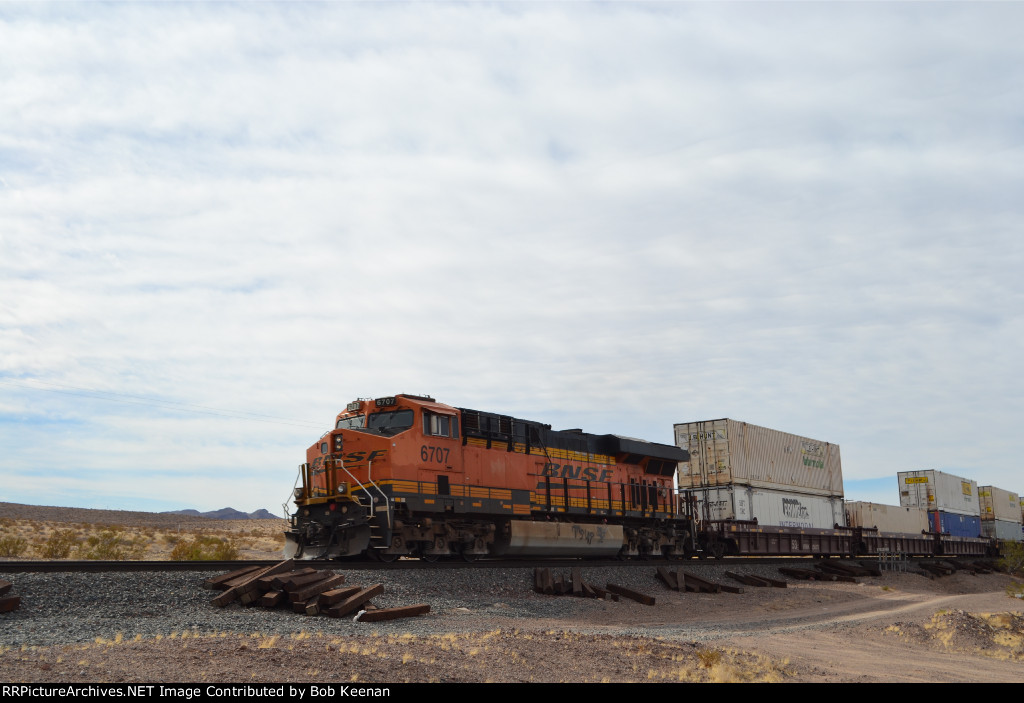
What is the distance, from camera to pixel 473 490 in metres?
18.5

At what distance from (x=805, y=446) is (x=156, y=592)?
2795 cm

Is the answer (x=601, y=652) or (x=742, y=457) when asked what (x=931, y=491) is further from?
(x=601, y=652)

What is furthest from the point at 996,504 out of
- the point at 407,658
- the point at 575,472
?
the point at 407,658

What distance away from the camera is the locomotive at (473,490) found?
1667 cm

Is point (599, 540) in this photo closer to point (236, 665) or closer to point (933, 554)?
point (236, 665)

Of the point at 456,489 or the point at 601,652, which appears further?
the point at 456,489

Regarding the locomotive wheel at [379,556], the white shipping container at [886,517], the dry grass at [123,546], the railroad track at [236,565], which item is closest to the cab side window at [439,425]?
the locomotive wheel at [379,556]

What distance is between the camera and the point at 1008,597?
90.2ft

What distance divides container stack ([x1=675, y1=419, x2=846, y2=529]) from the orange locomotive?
5.31 meters

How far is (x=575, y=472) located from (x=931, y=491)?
3005 centimetres

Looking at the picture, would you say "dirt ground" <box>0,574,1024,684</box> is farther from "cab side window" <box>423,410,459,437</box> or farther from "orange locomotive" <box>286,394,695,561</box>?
"cab side window" <box>423,410,459,437</box>

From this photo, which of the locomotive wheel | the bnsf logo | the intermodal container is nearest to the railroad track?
the locomotive wheel

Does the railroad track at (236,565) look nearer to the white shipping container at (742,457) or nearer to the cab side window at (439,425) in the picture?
the cab side window at (439,425)
